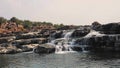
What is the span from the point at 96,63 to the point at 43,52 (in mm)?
27980

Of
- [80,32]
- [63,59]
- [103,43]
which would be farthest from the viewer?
[80,32]

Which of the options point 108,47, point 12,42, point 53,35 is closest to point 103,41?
point 108,47

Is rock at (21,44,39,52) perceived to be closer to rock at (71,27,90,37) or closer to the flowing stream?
the flowing stream

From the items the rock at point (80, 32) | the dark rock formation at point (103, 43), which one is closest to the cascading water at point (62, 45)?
the rock at point (80, 32)

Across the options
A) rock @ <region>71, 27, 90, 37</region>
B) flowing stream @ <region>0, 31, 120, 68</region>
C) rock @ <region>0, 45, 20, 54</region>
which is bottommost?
flowing stream @ <region>0, 31, 120, 68</region>

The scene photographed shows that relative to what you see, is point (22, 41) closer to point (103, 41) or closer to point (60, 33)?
point (60, 33)

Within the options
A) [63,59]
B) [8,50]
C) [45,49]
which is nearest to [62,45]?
[45,49]

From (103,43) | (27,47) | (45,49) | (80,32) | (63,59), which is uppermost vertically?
(80,32)

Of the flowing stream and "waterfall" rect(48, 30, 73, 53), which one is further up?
"waterfall" rect(48, 30, 73, 53)

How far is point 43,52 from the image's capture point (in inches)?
3246

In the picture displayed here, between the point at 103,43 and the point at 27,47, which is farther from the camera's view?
the point at 27,47

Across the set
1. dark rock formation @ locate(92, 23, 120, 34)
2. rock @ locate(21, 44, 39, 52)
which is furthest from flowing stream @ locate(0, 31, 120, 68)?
rock @ locate(21, 44, 39, 52)

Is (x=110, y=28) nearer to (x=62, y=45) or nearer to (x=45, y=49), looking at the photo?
(x=62, y=45)

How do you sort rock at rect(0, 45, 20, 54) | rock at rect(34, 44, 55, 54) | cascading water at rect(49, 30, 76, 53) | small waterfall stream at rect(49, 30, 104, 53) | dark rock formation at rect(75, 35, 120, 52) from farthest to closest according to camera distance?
rock at rect(0, 45, 20, 54)
cascading water at rect(49, 30, 76, 53)
small waterfall stream at rect(49, 30, 104, 53)
rock at rect(34, 44, 55, 54)
dark rock formation at rect(75, 35, 120, 52)
